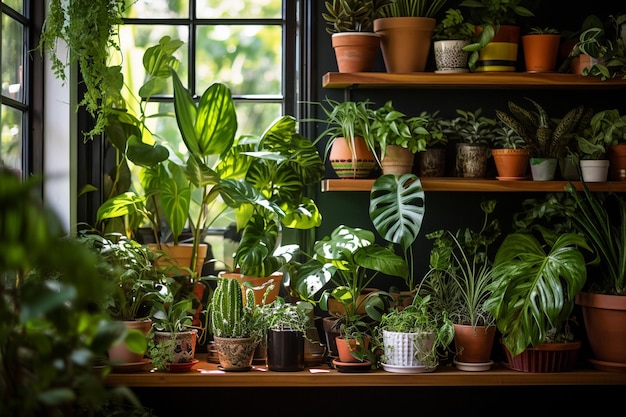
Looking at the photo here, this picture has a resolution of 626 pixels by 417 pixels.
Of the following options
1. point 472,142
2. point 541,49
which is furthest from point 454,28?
point 472,142

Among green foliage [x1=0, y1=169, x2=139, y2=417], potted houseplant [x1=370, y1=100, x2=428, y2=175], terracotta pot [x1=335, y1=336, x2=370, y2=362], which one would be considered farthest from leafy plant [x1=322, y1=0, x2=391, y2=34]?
green foliage [x1=0, y1=169, x2=139, y2=417]

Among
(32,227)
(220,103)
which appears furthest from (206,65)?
(32,227)

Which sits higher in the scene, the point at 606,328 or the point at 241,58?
the point at 241,58

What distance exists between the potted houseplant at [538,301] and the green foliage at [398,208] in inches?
14.2

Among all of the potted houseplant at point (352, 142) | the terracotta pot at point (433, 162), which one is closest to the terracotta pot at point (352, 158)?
the potted houseplant at point (352, 142)

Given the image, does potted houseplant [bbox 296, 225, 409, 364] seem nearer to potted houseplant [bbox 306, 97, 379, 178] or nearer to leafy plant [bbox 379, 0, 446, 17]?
potted houseplant [bbox 306, 97, 379, 178]

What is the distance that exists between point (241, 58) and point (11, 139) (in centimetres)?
105

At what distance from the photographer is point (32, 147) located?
3350 millimetres

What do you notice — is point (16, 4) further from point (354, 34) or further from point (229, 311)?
point (229, 311)

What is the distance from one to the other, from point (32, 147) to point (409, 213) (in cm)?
150

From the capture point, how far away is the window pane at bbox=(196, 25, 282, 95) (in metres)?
3.69

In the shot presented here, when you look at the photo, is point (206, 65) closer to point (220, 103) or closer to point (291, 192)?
point (220, 103)

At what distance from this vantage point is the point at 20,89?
129 inches

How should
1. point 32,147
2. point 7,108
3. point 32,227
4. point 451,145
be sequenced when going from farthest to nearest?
point 451,145, point 32,147, point 7,108, point 32,227
